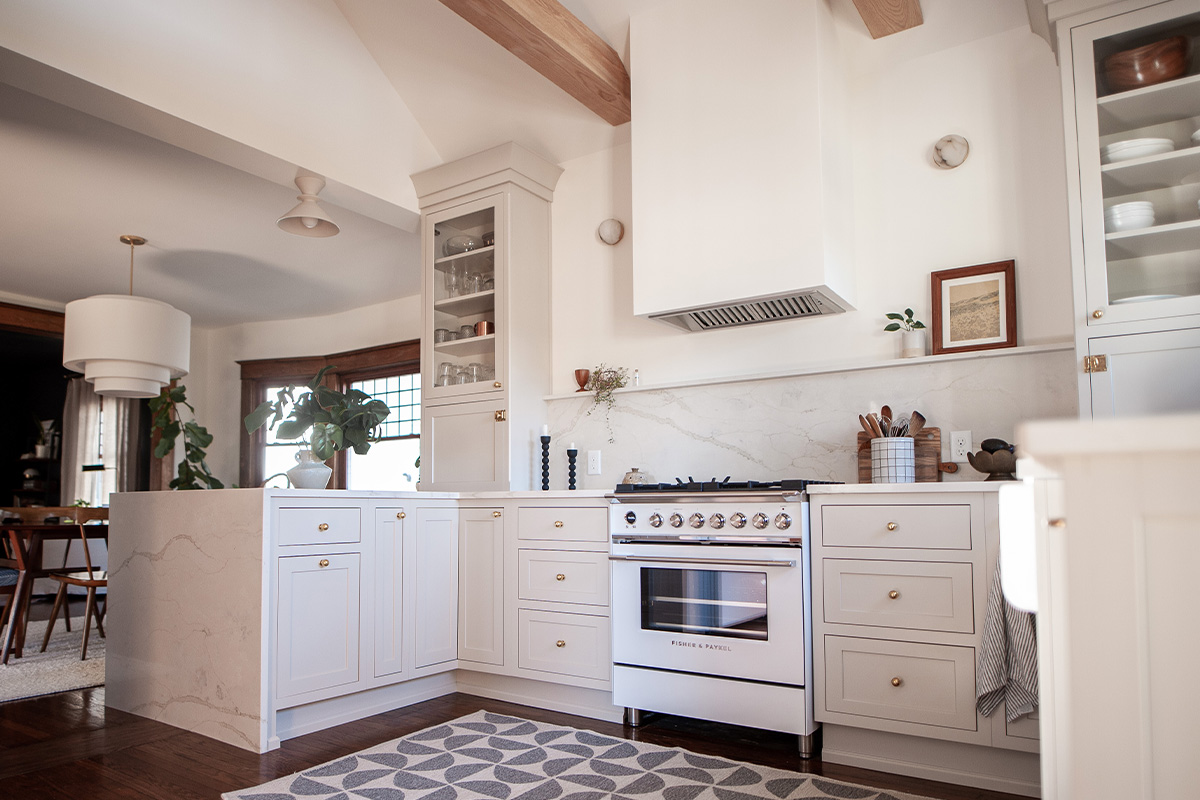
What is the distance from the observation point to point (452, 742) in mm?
2836

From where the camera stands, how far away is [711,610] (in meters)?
2.82

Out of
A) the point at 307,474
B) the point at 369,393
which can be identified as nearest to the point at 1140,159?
the point at 307,474

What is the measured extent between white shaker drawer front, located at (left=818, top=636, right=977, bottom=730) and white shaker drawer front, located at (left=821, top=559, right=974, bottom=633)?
0.23 ft

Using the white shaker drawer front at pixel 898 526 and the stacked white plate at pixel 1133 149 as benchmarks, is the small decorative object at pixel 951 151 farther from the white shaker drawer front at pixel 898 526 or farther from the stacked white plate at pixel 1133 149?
the white shaker drawer front at pixel 898 526

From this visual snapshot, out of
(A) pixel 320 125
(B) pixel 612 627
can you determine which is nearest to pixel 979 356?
(B) pixel 612 627

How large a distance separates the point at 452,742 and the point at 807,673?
124 centimetres

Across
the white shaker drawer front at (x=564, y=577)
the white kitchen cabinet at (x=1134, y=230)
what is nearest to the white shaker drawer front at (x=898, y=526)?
the white kitchen cabinet at (x=1134, y=230)

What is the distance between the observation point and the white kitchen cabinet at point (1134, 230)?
236 cm

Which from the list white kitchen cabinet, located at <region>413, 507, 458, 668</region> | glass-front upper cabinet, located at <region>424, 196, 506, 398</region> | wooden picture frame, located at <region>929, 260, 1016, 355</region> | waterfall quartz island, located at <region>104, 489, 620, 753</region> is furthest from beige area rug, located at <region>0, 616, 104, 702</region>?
wooden picture frame, located at <region>929, 260, 1016, 355</region>

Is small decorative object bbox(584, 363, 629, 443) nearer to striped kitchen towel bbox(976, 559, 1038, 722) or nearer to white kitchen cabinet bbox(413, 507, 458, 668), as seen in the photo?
white kitchen cabinet bbox(413, 507, 458, 668)

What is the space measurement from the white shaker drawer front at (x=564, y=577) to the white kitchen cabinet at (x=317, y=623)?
0.68 meters

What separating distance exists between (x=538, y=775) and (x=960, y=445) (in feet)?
6.03

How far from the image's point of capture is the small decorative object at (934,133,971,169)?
3053mm

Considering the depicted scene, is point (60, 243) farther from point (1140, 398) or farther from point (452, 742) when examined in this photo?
point (1140, 398)
